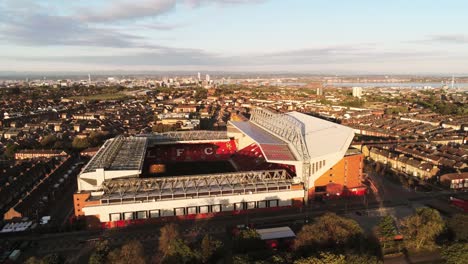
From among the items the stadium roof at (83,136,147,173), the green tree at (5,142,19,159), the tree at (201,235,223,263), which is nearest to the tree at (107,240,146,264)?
the tree at (201,235,223,263)

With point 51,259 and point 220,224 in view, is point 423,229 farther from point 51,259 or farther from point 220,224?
point 51,259

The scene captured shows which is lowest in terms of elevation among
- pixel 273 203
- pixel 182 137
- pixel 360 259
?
pixel 273 203

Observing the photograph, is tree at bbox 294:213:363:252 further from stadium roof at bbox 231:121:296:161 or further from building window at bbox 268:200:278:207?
stadium roof at bbox 231:121:296:161

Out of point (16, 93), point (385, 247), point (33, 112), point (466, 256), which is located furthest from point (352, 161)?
point (16, 93)

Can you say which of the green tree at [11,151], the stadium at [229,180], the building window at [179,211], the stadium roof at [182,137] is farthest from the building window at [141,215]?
the green tree at [11,151]

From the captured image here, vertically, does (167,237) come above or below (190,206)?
above

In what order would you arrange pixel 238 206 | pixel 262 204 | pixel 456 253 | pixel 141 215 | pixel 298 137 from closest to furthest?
pixel 456 253
pixel 141 215
pixel 238 206
pixel 262 204
pixel 298 137

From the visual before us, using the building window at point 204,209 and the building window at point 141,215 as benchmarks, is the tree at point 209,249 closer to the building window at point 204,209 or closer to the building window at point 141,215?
the building window at point 204,209

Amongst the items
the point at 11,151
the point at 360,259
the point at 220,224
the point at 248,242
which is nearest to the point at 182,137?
the point at 220,224
